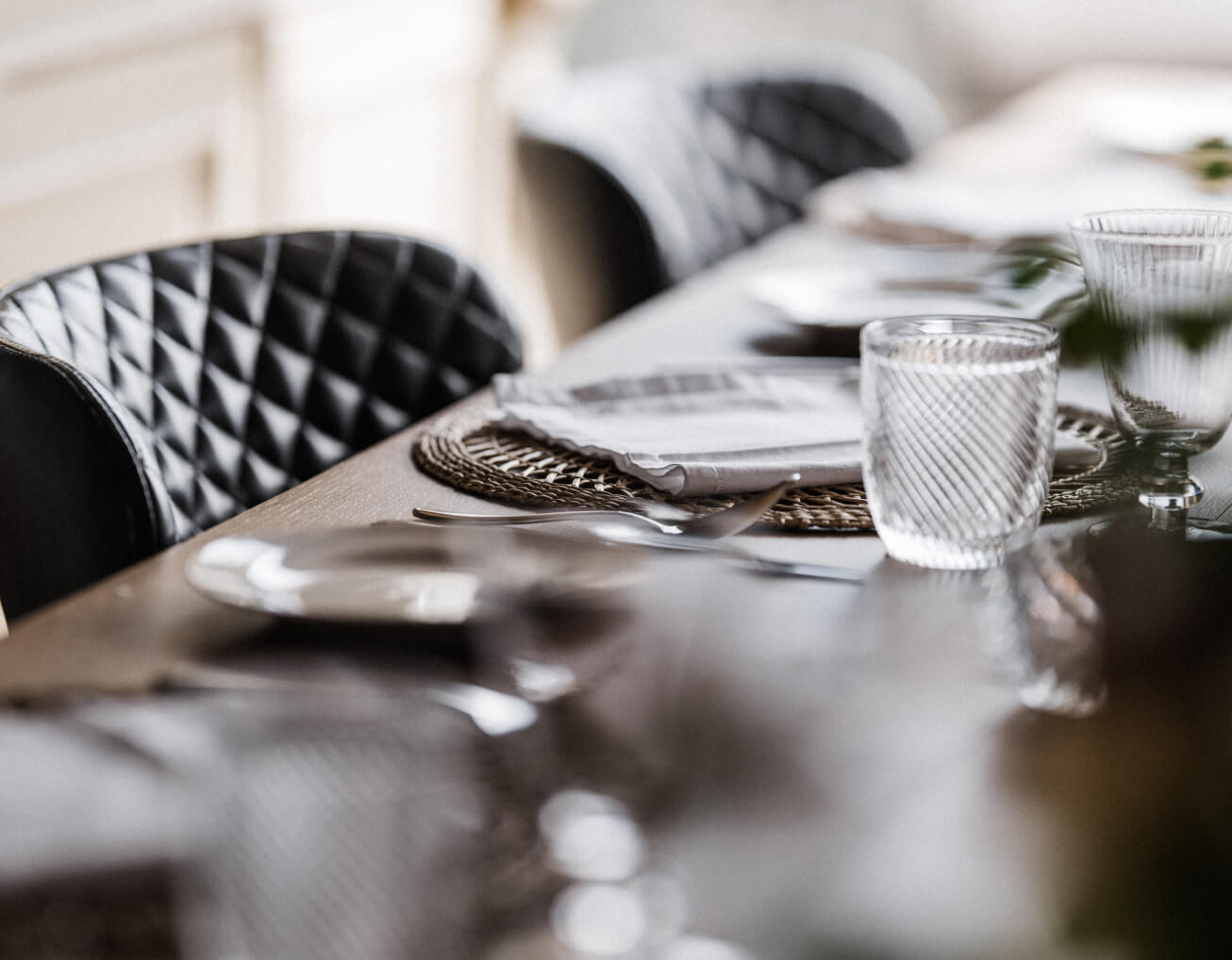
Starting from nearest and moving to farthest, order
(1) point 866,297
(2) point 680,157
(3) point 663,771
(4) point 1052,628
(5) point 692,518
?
(3) point 663,771 < (4) point 1052,628 < (5) point 692,518 < (1) point 866,297 < (2) point 680,157

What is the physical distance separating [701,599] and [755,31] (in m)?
3.83

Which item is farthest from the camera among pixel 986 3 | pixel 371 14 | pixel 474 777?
pixel 986 3

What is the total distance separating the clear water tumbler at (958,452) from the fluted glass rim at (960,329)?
0.03 ft

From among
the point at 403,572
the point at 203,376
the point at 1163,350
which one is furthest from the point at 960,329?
the point at 203,376

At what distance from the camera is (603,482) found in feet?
2.28

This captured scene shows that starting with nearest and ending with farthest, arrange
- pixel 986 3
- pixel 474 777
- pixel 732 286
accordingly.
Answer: pixel 474 777 → pixel 732 286 → pixel 986 3

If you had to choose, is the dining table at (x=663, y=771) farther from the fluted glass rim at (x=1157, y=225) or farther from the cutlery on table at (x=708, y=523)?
the fluted glass rim at (x=1157, y=225)

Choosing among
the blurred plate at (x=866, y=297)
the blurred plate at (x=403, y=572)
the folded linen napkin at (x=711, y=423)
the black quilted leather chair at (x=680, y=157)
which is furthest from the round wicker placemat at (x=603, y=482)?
the black quilted leather chair at (x=680, y=157)

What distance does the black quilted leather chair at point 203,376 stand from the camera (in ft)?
2.39

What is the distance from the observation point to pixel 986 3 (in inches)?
146

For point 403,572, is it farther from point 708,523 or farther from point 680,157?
point 680,157

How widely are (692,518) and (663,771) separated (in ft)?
0.78

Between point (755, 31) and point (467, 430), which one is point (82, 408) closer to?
point (467, 430)

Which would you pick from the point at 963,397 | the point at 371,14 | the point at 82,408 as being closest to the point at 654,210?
the point at 82,408
